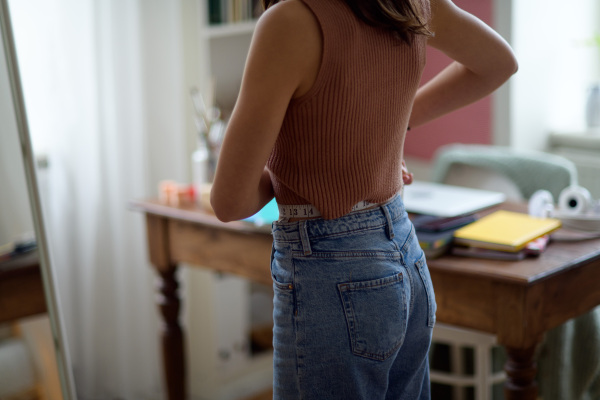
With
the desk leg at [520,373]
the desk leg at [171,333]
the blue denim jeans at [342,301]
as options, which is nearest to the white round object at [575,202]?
the desk leg at [520,373]

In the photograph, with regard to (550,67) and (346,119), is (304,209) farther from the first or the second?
(550,67)

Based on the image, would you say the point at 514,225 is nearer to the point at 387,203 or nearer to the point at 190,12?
the point at 387,203

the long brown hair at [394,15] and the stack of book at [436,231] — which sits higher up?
the long brown hair at [394,15]

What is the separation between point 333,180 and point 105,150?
1604 mm

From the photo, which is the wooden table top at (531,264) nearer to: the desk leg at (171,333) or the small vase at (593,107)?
the desk leg at (171,333)

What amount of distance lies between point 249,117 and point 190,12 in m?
1.80

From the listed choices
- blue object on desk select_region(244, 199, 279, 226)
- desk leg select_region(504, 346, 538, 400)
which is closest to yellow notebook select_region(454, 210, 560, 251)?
desk leg select_region(504, 346, 538, 400)

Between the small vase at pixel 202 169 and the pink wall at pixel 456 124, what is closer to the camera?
the small vase at pixel 202 169

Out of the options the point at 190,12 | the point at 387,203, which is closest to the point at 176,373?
the point at 190,12

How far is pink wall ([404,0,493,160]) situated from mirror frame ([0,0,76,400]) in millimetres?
1801

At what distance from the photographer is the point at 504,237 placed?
152 centimetres

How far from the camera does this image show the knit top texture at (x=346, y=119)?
0.89 m

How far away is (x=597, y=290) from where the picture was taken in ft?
5.10

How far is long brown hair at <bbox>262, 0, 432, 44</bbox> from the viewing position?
35.5 inches
